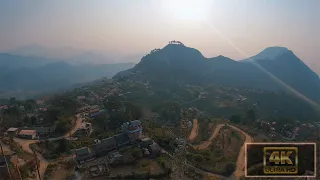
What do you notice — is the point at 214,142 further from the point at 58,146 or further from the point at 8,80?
the point at 8,80

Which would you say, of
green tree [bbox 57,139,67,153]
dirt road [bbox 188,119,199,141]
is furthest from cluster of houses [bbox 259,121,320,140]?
green tree [bbox 57,139,67,153]

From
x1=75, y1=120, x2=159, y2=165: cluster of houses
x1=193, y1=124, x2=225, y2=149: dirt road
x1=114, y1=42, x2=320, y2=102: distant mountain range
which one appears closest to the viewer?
x1=75, y1=120, x2=159, y2=165: cluster of houses

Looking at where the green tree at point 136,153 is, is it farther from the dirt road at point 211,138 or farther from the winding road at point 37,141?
the dirt road at point 211,138

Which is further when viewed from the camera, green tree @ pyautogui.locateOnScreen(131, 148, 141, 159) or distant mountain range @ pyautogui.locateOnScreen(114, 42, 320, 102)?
distant mountain range @ pyautogui.locateOnScreen(114, 42, 320, 102)

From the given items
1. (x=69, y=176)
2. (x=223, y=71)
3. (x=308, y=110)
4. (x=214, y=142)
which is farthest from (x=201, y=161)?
(x=223, y=71)

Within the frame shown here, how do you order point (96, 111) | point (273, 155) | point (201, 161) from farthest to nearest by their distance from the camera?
point (96, 111), point (201, 161), point (273, 155)

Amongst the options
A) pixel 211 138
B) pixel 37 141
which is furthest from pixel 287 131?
pixel 37 141

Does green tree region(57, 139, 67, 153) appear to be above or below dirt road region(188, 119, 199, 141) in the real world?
above

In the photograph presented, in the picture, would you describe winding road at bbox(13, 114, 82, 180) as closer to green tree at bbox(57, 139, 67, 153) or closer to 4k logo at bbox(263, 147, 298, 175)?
green tree at bbox(57, 139, 67, 153)

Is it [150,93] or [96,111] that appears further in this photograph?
[150,93]
